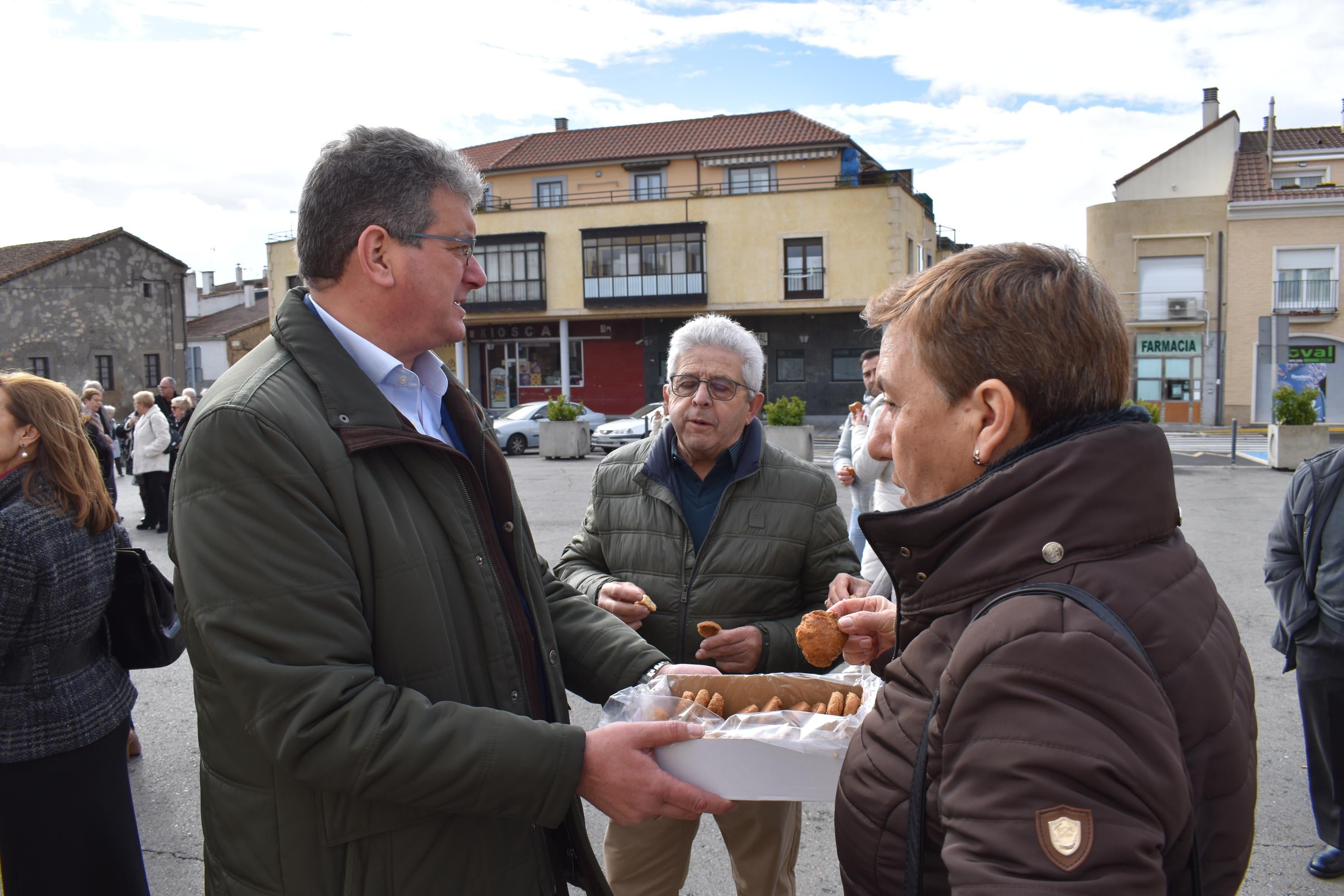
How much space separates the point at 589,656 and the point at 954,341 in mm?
1457

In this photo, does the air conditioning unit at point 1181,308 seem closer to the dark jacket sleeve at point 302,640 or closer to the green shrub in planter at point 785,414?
the green shrub in planter at point 785,414

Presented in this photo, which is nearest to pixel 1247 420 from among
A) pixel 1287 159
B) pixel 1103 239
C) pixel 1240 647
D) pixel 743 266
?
pixel 1103 239

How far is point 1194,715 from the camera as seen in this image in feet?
3.96

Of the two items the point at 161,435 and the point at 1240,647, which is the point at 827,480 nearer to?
the point at 1240,647

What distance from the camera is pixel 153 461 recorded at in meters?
11.7

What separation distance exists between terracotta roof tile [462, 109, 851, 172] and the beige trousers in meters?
36.1

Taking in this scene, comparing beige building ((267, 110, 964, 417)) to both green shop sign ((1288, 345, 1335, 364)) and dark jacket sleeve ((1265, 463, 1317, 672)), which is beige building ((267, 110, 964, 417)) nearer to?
green shop sign ((1288, 345, 1335, 364))

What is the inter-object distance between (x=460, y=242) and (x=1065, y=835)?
5.37 feet

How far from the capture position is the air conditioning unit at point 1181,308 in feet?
106

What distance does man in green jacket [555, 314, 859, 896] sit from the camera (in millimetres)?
2977

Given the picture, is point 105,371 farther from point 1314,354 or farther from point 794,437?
point 1314,354

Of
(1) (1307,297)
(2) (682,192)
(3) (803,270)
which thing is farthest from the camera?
(2) (682,192)

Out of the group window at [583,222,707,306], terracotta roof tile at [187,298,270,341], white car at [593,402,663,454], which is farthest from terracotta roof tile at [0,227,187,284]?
white car at [593,402,663,454]

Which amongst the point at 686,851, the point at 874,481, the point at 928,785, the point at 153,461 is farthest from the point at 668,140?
the point at 928,785
